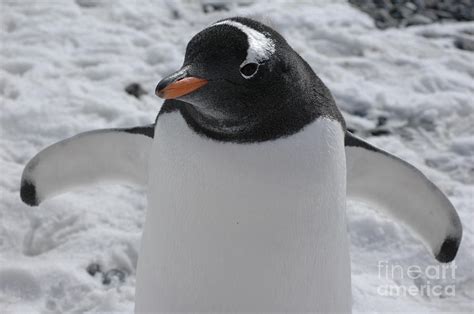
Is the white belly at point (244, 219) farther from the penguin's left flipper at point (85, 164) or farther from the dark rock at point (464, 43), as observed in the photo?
the dark rock at point (464, 43)

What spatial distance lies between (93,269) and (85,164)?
399mm

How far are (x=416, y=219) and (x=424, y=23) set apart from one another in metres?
1.95

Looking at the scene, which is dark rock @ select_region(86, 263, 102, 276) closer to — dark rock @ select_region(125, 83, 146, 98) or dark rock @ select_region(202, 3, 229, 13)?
dark rock @ select_region(125, 83, 146, 98)

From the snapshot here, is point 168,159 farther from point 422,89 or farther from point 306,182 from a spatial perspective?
point 422,89

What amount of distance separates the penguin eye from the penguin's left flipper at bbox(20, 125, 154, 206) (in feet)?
1.60

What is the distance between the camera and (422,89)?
277cm

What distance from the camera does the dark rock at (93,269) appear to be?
5.91 feet

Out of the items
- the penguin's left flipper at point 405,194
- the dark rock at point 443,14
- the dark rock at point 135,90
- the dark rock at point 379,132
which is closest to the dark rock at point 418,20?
the dark rock at point 443,14

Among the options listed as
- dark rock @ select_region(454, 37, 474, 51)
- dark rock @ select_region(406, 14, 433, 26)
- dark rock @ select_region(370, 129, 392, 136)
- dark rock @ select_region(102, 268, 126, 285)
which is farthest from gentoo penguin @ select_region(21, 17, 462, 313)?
dark rock @ select_region(406, 14, 433, 26)

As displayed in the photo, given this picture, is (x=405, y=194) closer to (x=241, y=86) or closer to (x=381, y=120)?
(x=241, y=86)

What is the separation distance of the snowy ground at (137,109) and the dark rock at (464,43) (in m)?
0.04

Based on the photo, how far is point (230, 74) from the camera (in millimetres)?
1036

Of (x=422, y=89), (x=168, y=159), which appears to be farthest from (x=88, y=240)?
(x=422, y=89)

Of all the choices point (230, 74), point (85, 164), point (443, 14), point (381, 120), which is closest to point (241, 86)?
point (230, 74)
